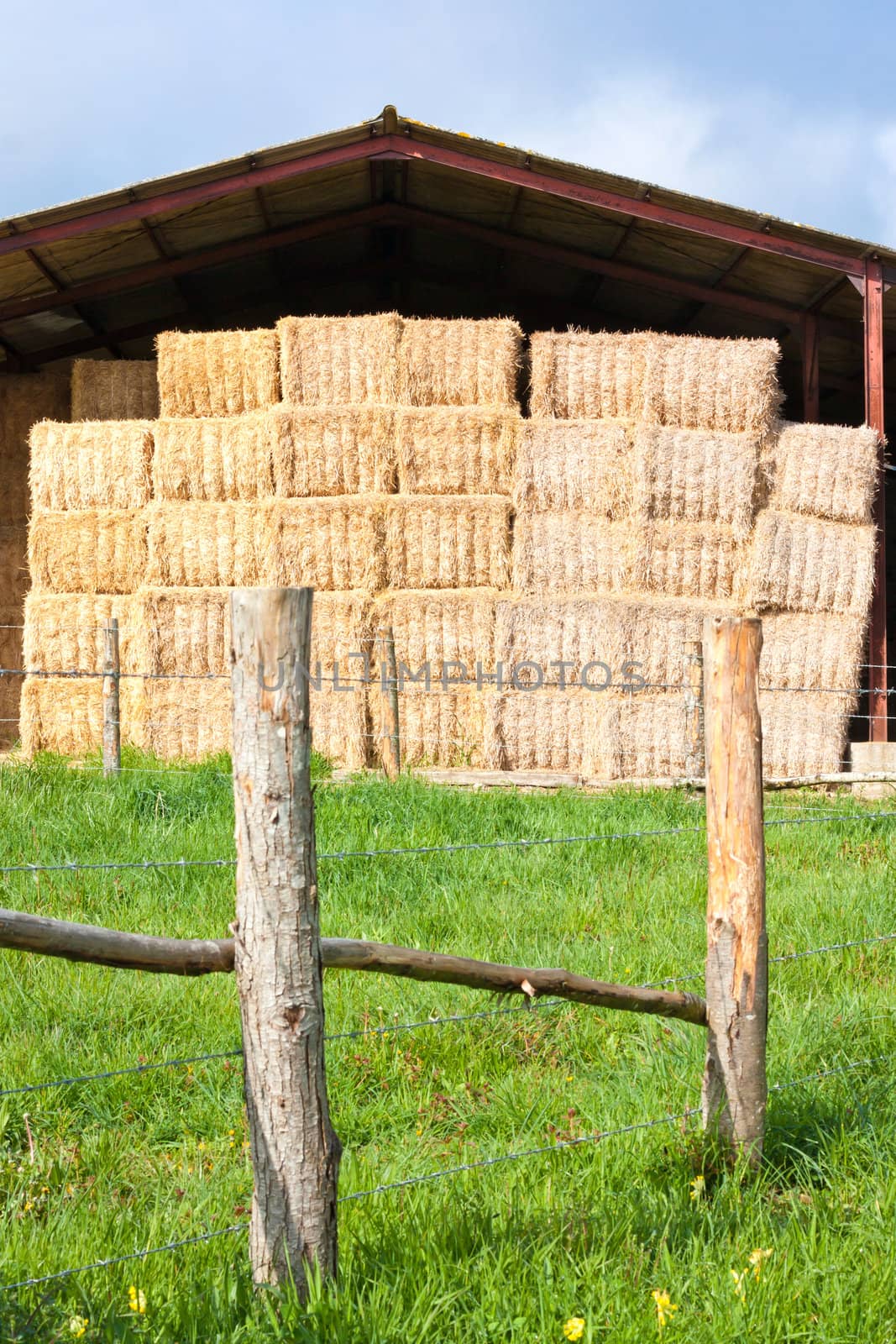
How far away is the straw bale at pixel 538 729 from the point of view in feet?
33.3

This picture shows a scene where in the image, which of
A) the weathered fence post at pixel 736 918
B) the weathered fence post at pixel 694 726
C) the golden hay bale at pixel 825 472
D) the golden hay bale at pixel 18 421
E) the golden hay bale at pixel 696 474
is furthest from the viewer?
the golden hay bale at pixel 18 421

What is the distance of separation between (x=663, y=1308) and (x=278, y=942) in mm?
1055

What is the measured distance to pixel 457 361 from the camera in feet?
34.6

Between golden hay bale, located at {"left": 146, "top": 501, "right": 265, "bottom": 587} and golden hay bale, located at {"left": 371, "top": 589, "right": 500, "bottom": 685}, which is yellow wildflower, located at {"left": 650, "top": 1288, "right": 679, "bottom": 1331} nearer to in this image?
golden hay bale, located at {"left": 371, "top": 589, "right": 500, "bottom": 685}

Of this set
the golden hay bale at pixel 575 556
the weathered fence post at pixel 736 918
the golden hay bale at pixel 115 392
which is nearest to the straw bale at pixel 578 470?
the golden hay bale at pixel 575 556

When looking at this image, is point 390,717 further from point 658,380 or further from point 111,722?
point 658,380

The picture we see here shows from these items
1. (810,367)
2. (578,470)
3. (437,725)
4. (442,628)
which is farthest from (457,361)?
(810,367)

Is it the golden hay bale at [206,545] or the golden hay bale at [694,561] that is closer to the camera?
the golden hay bale at [694,561]

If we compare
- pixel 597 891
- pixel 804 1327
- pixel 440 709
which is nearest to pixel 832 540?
pixel 440 709

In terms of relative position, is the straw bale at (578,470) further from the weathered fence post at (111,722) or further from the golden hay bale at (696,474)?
the weathered fence post at (111,722)

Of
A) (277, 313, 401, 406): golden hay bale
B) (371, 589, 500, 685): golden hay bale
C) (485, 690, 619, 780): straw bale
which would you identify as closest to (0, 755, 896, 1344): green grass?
(485, 690, 619, 780): straw bale

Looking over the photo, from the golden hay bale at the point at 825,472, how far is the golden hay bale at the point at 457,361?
2.54 metres

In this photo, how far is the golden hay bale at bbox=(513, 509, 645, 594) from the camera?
1033 centimetres

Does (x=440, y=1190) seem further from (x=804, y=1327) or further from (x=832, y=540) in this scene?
(x=832, y=540)
